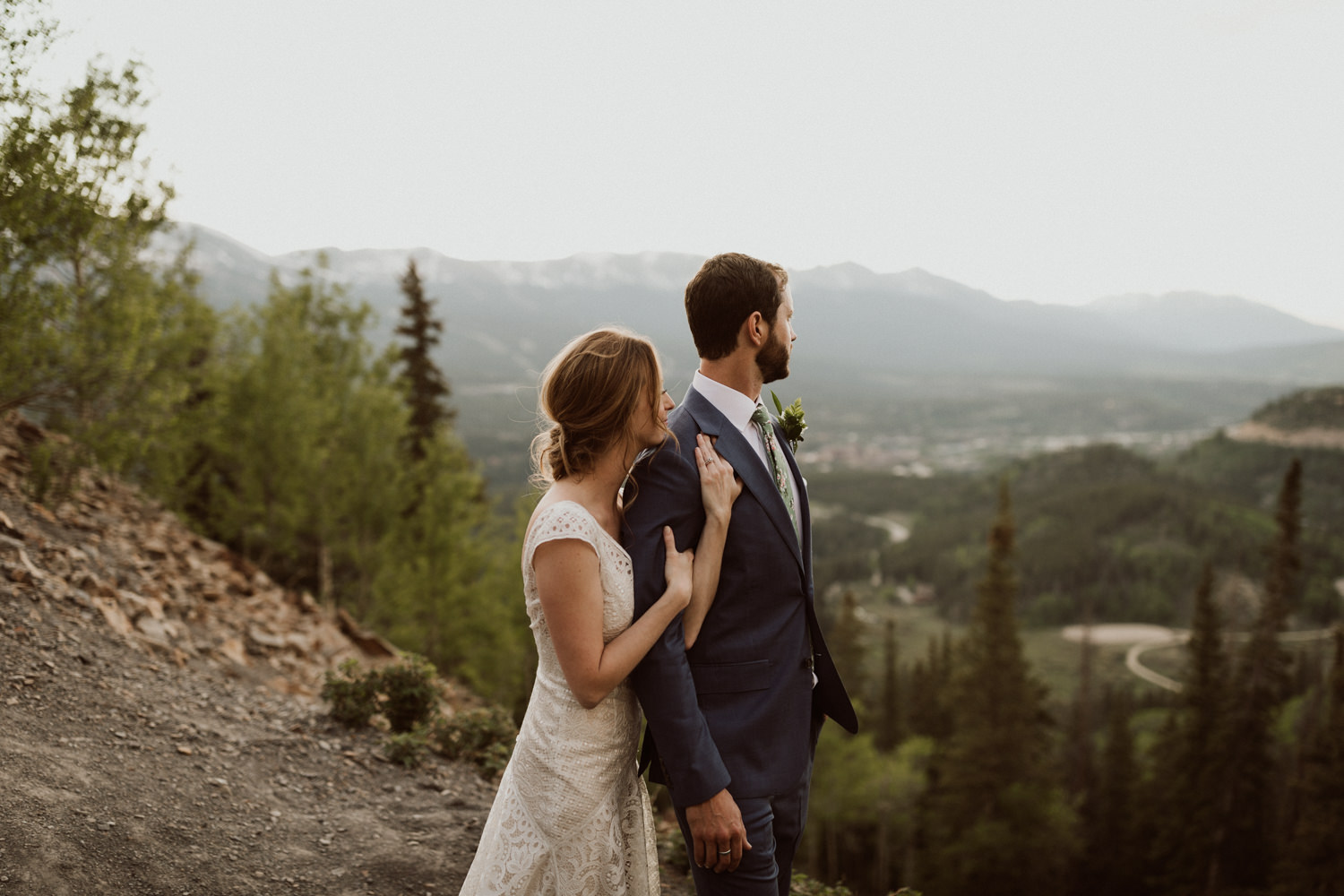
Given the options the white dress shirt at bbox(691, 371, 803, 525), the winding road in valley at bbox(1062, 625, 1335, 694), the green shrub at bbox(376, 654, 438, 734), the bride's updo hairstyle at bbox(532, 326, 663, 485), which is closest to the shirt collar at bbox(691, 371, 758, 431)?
the white dress shirt at bbox(691, 371, 803, 525)

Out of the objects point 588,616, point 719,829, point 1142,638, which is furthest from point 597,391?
point 1142,638

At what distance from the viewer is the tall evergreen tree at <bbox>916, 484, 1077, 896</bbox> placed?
37.3 meters

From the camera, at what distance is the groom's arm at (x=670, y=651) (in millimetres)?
2803

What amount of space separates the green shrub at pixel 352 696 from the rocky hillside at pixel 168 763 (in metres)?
0.17

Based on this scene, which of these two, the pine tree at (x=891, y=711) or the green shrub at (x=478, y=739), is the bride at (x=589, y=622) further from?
the pine tree at (x=891, y=711)

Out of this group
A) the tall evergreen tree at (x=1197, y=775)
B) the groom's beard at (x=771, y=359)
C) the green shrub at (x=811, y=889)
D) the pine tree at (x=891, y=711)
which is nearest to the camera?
the groom's beard at (x=771, y=359)

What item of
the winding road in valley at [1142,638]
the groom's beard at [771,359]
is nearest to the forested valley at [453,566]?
the groom's beard at [771,359]

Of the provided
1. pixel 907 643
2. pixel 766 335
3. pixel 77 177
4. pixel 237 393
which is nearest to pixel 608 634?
pixel 766 335

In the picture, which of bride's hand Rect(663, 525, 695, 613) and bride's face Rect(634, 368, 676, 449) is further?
bride's face Rect(634, 368, 676, 449)

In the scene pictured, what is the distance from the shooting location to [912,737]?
47.2 m

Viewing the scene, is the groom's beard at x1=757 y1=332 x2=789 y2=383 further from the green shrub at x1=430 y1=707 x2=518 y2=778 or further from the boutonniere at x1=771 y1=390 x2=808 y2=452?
the green shrub at x1=430 y1=707 x2=518 y2=778

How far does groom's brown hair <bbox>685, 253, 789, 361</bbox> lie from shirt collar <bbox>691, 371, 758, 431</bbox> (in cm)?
12

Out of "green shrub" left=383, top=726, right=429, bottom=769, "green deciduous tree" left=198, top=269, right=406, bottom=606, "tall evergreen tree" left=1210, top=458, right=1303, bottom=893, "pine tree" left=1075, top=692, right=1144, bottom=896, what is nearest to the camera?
"green shrub" left=383, top=726, right=429, bottom=769

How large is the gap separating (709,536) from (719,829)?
3.39 ft
